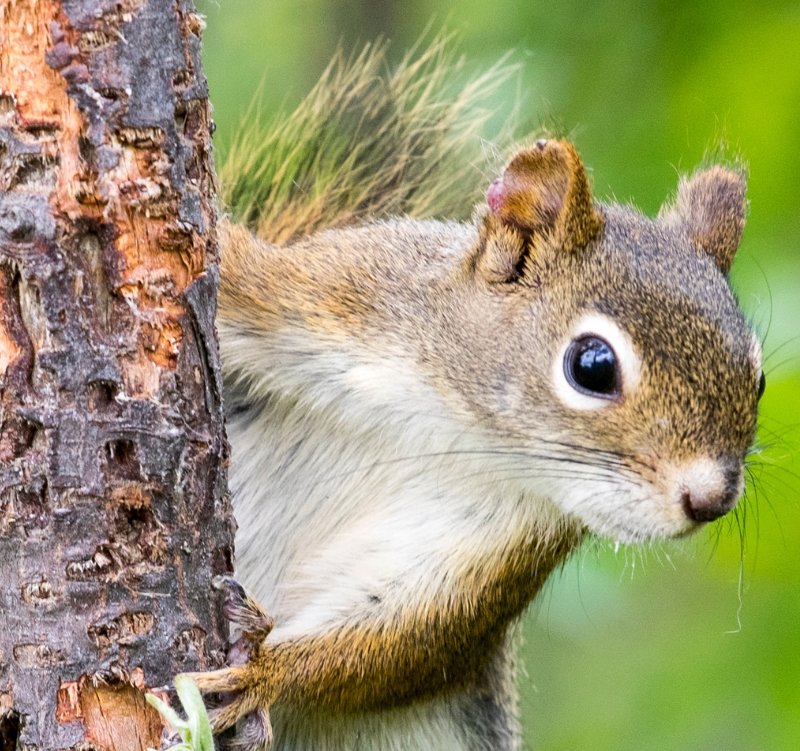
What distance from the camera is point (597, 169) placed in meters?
2.64

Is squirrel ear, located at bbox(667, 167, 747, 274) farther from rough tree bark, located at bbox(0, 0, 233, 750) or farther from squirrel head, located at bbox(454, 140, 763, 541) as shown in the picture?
rough tree bark, located at bbox(0, 0, 233, 750)

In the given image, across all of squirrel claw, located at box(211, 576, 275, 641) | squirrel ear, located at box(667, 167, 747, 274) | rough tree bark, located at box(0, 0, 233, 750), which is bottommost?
squirrel claw, located at box(211, 576, 275, 641)

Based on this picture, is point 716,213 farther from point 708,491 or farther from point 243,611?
point 243,611

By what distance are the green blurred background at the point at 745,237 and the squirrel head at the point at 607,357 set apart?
0.89 ft

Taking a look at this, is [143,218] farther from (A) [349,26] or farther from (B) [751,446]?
(A) [349,26]

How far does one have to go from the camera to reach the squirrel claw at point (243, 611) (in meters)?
1.56

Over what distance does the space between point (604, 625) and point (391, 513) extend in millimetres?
1070

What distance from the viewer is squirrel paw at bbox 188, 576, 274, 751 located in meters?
1.69

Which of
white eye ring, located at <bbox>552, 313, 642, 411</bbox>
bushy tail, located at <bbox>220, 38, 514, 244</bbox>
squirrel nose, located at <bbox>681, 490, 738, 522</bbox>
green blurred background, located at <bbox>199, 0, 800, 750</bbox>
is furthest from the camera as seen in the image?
bushy tail, located at <bbox>220, 38, 514, 244</bbox>

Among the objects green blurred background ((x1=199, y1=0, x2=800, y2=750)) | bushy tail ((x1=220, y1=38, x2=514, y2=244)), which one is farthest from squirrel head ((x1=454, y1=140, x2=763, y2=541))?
bushy tail ((x1=220, y1=38, x2=514, y2=244))

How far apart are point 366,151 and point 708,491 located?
147cm

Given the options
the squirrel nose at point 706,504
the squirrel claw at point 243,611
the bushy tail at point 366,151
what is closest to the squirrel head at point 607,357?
the squirrel nose at point 706,504

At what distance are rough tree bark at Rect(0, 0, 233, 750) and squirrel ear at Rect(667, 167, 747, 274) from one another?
1.20m

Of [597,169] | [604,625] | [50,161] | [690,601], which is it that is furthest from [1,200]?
[690,601]
